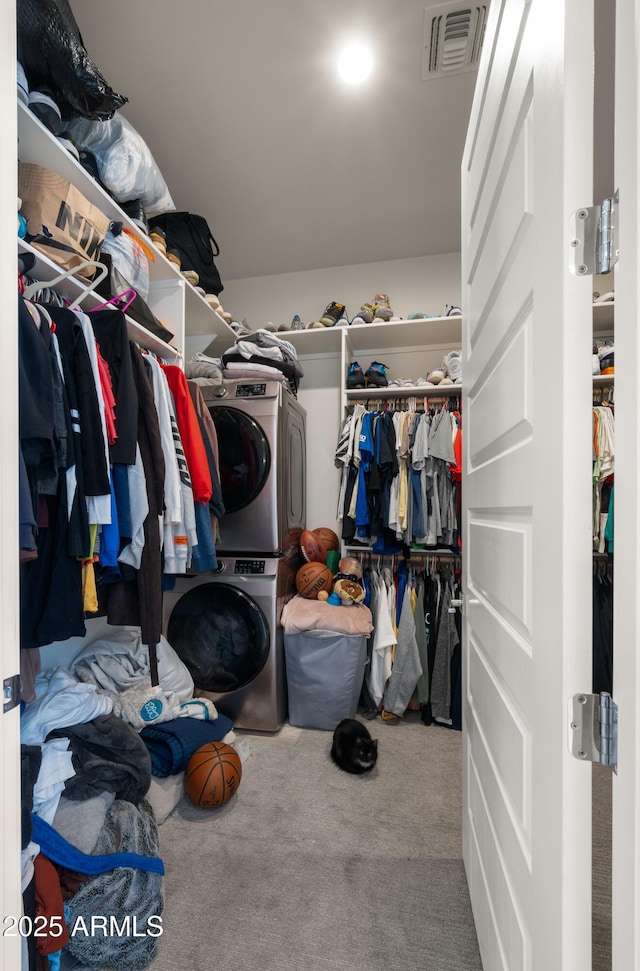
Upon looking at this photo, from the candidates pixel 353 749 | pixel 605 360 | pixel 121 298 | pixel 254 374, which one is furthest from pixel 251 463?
pixel 605 360

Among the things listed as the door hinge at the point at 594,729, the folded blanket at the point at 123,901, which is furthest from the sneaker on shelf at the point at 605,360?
the folded blanket at the point at 123,901

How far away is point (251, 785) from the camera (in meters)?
1.92

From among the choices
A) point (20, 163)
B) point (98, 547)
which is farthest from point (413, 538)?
point (20, 163)

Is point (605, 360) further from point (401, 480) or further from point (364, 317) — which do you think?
point (364, 317)

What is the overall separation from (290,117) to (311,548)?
215 centimetres

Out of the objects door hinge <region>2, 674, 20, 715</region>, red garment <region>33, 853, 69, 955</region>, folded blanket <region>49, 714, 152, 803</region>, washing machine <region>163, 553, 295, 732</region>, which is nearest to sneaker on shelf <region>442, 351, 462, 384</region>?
→ washing machine <region>163, 553, 295, 732</region>

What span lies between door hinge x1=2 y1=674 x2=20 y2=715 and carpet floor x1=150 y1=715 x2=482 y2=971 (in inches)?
38.9

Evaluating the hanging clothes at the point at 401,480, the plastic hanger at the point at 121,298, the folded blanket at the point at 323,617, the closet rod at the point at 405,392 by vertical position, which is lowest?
the folded blanket at the point at 323,617

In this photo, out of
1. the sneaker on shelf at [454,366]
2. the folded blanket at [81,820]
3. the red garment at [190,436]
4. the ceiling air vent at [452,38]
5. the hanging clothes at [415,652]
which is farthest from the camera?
the sneaker on shelf at [454,366]

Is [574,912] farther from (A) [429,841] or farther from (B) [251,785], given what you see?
(B) [251,785]

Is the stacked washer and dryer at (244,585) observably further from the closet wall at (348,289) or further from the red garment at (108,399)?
the closet wall at (348,289)

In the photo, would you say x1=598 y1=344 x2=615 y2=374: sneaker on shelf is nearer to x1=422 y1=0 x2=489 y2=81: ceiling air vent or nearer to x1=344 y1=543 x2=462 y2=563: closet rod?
x1=344 y1=543 x2=462 y2=563: closet rod

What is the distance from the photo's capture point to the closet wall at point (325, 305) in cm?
305

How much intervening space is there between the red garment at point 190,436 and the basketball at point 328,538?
47.6 inches
